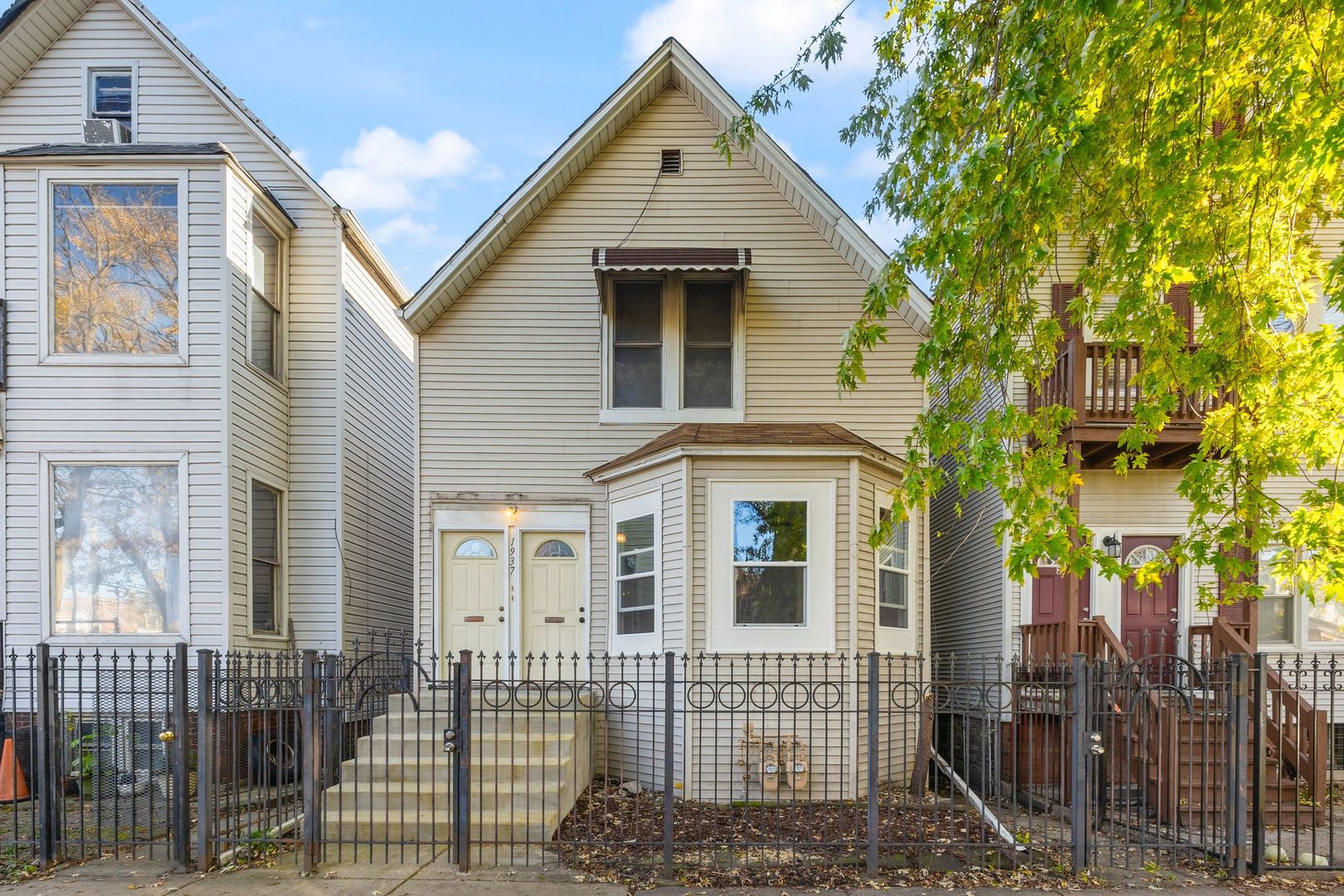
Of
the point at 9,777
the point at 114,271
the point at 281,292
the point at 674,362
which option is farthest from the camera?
the point at 281,292

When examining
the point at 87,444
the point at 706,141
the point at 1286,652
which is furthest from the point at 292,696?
the point at 1286,652

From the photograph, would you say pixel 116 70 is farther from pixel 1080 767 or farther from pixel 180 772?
pixel 1080 767

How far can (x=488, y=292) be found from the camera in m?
12.3

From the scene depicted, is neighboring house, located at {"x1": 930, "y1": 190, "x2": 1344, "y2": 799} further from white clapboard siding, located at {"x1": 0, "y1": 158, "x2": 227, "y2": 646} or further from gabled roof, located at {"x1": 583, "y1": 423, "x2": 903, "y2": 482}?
white clapboard siding, located at {"x1": 0, "y1": 158, "x2": 227, "y2": 646}

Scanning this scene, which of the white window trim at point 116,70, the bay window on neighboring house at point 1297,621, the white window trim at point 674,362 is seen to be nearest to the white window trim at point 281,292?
the white window trim at point 116,70

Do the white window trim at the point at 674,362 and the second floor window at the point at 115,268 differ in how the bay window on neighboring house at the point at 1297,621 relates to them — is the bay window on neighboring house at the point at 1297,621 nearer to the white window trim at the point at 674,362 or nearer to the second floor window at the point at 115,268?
the white window trim at the point at 674,362

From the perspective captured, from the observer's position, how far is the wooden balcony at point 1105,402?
1120 centimetres

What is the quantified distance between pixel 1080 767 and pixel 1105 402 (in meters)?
5.44

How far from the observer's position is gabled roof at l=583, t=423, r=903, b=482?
10.6 metres

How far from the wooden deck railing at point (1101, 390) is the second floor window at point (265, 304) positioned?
10.3 meters

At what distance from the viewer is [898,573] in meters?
11.6

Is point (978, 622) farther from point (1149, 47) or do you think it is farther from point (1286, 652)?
point (1149, 47)

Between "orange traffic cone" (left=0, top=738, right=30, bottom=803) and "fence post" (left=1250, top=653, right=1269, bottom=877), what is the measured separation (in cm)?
1239

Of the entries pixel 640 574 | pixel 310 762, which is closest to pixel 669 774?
pixel 310 762
